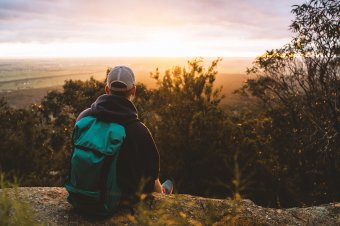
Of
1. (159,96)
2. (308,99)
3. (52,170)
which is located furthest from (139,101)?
(308,99)

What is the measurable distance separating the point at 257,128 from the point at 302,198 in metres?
4.30

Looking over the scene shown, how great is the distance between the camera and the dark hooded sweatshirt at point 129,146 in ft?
11.3

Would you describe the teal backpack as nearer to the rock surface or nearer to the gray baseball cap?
the rock surface

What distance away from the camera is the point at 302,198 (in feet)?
39.7

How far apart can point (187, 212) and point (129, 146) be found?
1.26 m

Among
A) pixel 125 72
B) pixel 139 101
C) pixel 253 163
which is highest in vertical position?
pixel 125 72

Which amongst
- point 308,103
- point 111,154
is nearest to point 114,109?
point 111,154

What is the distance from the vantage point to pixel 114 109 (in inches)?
138

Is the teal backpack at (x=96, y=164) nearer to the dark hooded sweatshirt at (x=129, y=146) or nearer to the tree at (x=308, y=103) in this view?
the dark hooded sweatshirt at (x=129, y=146)

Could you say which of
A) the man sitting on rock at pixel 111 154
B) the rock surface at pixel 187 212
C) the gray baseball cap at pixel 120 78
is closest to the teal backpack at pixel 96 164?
the man sitting on rock at pixel 111 154

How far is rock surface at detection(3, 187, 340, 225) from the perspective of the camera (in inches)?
140

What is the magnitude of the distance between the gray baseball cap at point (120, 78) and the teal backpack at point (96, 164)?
1.30 feet

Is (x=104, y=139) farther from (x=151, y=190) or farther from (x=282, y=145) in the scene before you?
(x=282, y=145)

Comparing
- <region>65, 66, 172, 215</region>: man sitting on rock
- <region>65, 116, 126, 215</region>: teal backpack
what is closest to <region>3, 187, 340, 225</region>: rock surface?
<region>65, 66, 172, 215</region>: man sitting on rock
